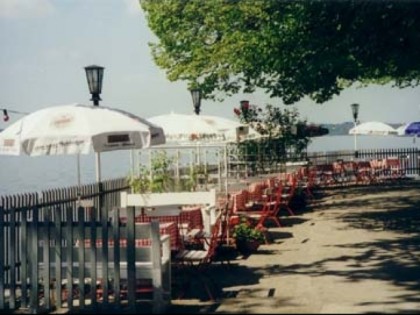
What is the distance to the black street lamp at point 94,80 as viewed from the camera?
44.0ft

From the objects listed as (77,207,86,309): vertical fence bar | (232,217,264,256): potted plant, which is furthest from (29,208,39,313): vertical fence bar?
(232,217,264,256): potted plant

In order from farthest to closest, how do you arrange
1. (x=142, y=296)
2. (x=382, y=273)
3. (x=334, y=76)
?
1. (x=334, y=76)
2. (x=382, y=273)
3. (x=142, y=296)

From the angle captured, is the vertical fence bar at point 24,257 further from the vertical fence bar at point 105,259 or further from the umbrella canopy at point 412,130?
the umbrella canopy at point 412,130

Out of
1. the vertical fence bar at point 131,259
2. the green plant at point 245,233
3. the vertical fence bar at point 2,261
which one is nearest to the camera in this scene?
the vertical fence bar at point 131,259

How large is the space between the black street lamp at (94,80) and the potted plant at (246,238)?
13.0 feet

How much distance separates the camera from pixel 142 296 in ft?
29.6

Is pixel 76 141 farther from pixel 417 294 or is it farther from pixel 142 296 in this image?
pixel 417 294

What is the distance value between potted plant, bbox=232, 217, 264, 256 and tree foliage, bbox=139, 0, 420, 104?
16.6ft

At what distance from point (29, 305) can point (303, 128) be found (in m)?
20.2

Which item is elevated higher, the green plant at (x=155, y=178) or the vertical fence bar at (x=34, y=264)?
the green plant at (x=155, y=178)

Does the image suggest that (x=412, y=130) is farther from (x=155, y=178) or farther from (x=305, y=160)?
(x=155, y=178)

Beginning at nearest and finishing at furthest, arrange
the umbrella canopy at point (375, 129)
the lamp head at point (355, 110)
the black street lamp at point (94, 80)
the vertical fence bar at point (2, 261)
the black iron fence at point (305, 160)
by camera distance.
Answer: the vertical fence bar at point (2, 261)
the black street lamp at point (94, 80)
the black iron fence at point (305, 160)
the umbrella canopy at point (375, 129)
the lamp head at point (355, 110)

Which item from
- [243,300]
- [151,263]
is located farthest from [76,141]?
[243,300]

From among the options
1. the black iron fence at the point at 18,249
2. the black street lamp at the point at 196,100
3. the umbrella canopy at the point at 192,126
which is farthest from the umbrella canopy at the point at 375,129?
the black iron fence at the point at 18,249
